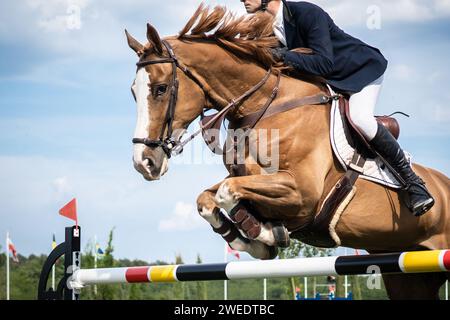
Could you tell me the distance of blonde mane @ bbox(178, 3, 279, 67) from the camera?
172 inches

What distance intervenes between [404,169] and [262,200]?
40.9 inches

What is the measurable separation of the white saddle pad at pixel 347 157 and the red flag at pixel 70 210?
83.7 inches

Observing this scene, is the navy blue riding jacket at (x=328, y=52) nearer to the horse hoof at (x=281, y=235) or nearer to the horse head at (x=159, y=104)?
the horse head at (x=159, y=104)

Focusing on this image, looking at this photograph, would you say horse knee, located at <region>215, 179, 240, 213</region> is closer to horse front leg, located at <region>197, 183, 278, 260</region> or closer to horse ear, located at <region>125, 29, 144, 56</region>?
horse front leg, located at <region>197, 183, 278, 260</region>

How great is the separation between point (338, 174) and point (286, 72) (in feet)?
2.38

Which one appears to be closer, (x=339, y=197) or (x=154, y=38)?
(x=154, y=38)

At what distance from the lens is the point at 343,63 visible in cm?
440

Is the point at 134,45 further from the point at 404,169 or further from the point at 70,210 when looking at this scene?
the point at 404,169

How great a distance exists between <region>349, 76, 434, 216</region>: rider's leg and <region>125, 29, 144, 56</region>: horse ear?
1.33m

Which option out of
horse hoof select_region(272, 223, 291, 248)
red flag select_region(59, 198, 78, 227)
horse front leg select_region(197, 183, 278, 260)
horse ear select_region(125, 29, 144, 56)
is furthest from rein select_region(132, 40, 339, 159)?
red flag select_region(59, 198, 78, 227)

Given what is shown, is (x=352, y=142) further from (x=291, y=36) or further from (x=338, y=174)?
(x=291, y=36)

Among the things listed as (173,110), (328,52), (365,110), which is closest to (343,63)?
(328,52)

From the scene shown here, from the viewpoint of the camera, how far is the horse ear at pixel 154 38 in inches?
161

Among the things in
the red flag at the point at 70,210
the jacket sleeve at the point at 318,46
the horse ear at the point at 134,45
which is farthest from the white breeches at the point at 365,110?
the red flag at the point at 70,210
